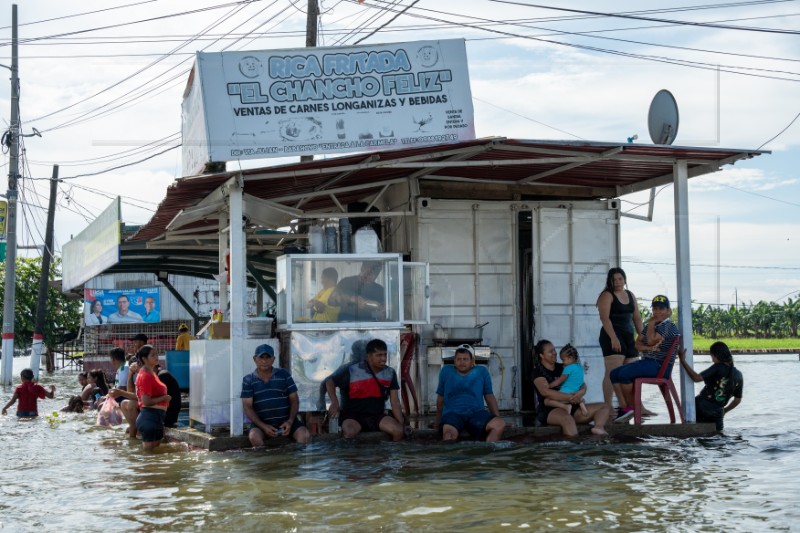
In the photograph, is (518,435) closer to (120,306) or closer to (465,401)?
(465,401)

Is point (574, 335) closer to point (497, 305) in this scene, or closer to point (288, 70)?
point (497, 305)

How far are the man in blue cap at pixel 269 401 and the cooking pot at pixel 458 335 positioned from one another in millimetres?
2852

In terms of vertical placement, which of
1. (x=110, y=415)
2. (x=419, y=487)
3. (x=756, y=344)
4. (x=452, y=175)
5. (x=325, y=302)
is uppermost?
(x=452, y=175)

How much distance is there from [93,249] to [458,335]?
8.20 metres

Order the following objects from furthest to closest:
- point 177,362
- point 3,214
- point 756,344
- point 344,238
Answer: point 756,344, point 3,214, point 177,362, point 344,238

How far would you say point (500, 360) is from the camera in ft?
44.1

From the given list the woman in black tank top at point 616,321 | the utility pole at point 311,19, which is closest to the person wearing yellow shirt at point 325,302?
the woman in black tank top at point 616,321

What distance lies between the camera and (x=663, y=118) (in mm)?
12328

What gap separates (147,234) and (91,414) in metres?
4.21

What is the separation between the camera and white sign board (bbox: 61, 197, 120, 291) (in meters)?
15.3

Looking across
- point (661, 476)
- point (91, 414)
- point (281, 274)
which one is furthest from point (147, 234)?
point (661, 476)

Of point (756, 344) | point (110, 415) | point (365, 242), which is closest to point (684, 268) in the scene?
point (365, 242)

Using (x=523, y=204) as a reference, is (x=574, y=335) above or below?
below

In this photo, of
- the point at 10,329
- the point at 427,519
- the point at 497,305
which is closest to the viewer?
the point at 427,519
